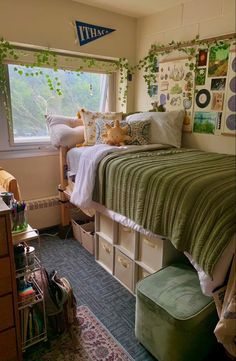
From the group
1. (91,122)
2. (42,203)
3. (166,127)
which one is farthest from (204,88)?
(42,203)

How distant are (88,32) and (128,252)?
192 centimetres

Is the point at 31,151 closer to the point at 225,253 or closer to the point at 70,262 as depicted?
the point at 70,262

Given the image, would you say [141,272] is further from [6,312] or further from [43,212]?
[43,212]

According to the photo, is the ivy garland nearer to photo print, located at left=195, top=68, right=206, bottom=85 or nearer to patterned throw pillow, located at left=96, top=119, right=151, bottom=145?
photo print, located at left=195, top=68, right=206, bottom=85

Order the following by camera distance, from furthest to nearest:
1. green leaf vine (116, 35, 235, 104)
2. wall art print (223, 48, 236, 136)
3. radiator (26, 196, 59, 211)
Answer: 1. radiator (26, 196, 59, 211)
2. green leaf vine (116, 35, 235, 104)
3. wall art print (223, 48, 236, 136)

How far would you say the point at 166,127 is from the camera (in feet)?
7.08

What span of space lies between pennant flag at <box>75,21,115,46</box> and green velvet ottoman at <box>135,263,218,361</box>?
2.06 metres

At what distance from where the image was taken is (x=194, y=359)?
1182 mm

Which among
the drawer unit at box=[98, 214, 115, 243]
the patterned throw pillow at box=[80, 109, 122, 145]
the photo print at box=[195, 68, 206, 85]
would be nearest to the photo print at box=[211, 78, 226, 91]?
the photo print at box=[195, 68, 206, 85]

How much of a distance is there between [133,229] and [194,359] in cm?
69

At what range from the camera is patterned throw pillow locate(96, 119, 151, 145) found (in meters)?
2.09

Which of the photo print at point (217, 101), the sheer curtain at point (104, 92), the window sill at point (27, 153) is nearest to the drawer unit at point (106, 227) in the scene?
the window sill at point (27, 153)

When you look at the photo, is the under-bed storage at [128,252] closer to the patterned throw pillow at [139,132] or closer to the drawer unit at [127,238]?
the drawer unit at [127,238]

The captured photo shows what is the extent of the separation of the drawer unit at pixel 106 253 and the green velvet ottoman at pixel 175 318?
0.58 m
